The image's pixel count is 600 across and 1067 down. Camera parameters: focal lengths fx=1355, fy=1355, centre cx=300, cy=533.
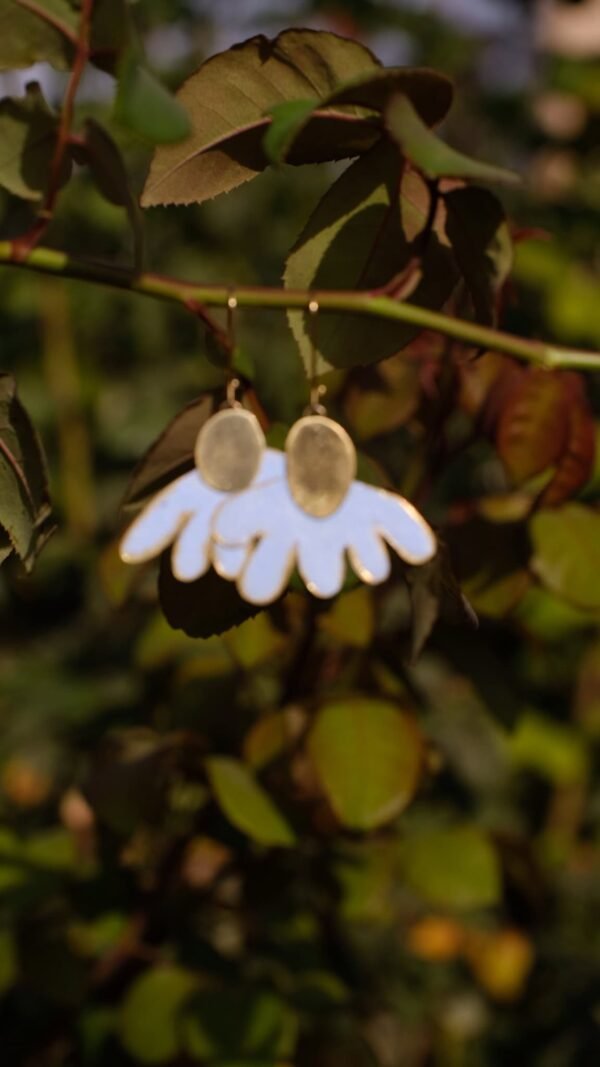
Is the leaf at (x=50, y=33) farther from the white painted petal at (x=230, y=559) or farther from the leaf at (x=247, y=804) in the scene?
the leaf at (x=247, y=804)

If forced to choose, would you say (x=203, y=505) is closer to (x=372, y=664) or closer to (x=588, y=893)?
(x=372, y=664)

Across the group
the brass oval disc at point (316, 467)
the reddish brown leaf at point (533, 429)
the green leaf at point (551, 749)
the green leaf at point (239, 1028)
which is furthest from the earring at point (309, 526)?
the green leaf at point (551, 749)

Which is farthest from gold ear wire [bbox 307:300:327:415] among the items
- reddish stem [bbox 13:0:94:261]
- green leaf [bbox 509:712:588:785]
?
green leaf [bbox 509:712:588:785]

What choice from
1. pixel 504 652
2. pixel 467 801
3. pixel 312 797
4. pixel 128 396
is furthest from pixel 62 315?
pixel 312 797

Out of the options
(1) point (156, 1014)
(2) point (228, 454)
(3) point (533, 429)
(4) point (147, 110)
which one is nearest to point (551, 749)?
(1) point (156, 1014)

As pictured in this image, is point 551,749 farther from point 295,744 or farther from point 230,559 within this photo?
point 230,559

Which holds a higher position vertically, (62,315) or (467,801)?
(62,315)
